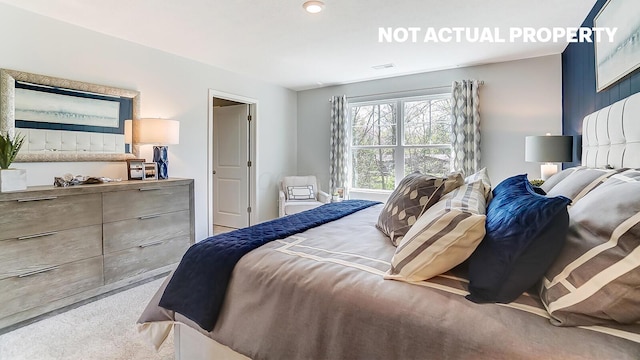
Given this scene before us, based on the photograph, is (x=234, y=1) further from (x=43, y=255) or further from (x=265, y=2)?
(x=43, y=255)

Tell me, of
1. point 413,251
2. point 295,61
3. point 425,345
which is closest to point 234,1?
point 295,61

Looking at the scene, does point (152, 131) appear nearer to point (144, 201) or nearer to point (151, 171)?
point (151, 171)

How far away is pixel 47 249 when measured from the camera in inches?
92.0

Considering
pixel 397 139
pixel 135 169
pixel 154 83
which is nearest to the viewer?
pixel 135 169

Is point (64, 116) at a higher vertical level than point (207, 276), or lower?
higher

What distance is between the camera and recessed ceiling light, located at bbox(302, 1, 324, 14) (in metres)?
2.46

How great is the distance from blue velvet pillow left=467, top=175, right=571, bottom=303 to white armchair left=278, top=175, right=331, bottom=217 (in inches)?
145

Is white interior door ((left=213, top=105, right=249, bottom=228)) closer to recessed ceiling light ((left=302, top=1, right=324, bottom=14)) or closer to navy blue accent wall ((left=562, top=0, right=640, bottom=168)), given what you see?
recessed ceiling light ((left=302, top=1, right=324, bottom=14))

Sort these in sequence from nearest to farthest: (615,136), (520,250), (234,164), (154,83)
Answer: (520,250), (615,136), (154,83), (234,164)

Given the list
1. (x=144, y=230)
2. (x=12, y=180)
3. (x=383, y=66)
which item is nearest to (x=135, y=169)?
(x=144, y=230)

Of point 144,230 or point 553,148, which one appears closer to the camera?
point 553,148

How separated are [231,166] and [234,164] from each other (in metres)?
0.08

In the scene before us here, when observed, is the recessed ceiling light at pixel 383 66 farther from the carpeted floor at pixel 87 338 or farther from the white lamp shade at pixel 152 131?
the carpeted floor at pixel 87 338

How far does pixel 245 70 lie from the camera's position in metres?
4.43
